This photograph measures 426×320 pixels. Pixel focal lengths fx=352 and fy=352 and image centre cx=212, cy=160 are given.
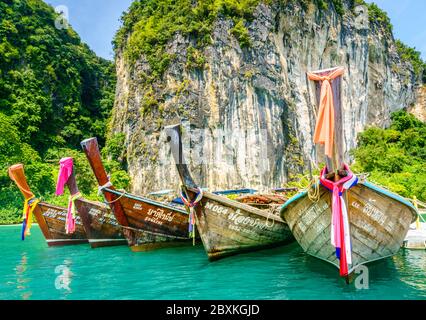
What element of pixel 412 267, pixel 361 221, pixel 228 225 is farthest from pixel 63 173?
pixel 412 267

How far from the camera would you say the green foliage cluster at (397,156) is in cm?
2409

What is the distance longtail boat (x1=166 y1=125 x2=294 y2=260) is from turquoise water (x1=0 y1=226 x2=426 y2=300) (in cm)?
32

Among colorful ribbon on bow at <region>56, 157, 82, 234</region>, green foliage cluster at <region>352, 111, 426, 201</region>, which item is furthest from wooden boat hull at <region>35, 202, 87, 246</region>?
green foliage cluster at <region>352, 111, 426, 201</region>

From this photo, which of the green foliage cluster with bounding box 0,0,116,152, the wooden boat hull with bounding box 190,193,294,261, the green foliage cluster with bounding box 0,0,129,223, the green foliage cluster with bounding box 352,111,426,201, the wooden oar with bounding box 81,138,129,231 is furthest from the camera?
the green foliage cluster with bounding box 0,0,116,152

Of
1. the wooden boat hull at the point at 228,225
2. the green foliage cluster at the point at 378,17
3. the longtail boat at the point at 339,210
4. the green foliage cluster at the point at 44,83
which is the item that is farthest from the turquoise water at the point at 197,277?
the green foliage cluster at the point at 378,17

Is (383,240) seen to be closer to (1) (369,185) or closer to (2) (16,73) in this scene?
(1) (369,185)

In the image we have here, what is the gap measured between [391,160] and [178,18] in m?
20.3

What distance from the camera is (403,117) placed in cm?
3959

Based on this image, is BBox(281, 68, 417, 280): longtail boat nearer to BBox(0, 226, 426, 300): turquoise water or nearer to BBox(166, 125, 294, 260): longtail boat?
BBox(0, 226, 426, 300): turquoise water

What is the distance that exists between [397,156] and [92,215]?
26120 millimetres

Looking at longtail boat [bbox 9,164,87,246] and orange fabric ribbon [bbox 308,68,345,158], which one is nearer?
orange fabric ribbon [bbox 308,68,345,158]

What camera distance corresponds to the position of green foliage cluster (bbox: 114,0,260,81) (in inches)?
1007

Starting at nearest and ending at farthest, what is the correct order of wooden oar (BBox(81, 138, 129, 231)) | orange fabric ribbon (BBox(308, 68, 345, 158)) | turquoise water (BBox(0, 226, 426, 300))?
1. orange fabric ribbon (BBox(308, 68, 345, 158))
2. turquoise water (BBox(0, 226, 426, 300))
3. wooden oar (BBox(81, 138, 129, 231))
